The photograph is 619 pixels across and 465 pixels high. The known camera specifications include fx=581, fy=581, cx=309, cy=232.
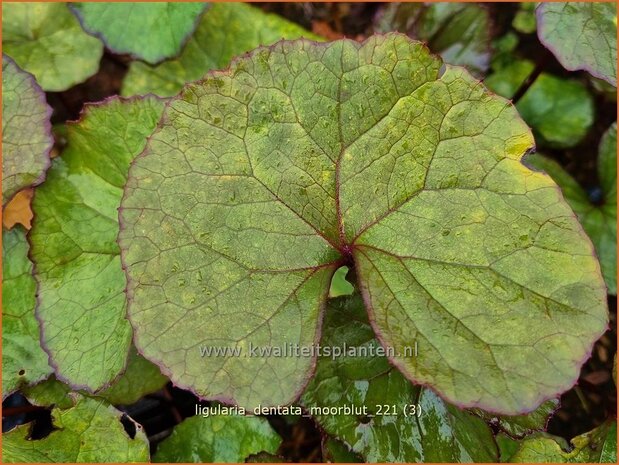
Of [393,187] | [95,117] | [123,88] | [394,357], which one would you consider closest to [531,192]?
[393,187]

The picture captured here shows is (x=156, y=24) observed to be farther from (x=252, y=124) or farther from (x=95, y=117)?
(x=252, y=124)

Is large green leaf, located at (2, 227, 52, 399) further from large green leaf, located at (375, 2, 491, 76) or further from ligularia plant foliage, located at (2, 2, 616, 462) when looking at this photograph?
large green leaf, located at (375, 2, 491, 76)

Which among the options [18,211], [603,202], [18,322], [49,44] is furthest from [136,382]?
[603,202]

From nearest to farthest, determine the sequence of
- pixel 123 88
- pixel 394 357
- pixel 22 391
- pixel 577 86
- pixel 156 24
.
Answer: pixel 394 357
pixel 22 391
pixel 156 24
pixel 123 88
pixel 577 86

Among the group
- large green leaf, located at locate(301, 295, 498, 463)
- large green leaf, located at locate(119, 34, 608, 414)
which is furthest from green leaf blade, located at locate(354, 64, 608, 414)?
large green leaf, located at locate(301, 295, 498, 463)

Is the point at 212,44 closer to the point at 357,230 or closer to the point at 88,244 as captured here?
the point at 88,244
